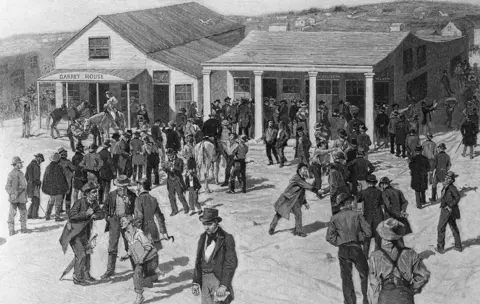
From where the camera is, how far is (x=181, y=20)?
11727 mm

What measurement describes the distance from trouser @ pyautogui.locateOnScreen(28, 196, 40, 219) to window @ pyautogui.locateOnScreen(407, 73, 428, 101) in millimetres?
4775

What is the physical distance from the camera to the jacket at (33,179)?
11.6 metres

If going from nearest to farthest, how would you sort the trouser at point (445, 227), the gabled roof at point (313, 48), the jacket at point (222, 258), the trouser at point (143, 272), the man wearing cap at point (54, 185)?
the jacket at point (222, 258) → the trouser at point (143, 272) → the trouser at point (445, 227) → the gabled roof at point (313, 48) → the man wearing cap at point (54, 185)

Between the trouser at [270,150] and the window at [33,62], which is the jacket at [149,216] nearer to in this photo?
the trouser at [270,150]

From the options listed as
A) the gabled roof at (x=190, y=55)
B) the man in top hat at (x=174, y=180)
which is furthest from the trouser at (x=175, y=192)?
the gabled roof at (x=190, y=55)

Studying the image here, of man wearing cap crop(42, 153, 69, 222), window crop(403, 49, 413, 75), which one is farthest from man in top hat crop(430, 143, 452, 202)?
man wearing cap crop(42, 153, 69, 222)

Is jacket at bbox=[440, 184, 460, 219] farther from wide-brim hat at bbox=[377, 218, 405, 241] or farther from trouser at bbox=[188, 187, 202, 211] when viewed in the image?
trouser at bbox=[188, 187, 202, 211]

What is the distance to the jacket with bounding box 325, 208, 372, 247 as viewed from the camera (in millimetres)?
10062

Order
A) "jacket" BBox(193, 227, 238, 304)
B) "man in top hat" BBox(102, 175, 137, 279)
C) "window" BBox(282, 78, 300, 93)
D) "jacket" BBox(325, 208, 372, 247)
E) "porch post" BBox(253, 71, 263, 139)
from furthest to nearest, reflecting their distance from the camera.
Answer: "window" BBox(282, 78, 300, 93) → "porch post" BBox(253, 71, 263, 139) → "man in top hat" BBox(102, 175, 137, 279) → "jacket" BBox(325, 208, 372, 247) → "jacket" BBox(193, 227, 238, 304)

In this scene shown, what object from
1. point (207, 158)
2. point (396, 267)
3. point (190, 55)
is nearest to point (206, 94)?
point (190, 55)

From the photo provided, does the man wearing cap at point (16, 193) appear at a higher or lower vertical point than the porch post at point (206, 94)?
lower

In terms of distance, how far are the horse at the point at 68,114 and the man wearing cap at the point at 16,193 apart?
24.2 inches

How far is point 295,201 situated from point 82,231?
2.45m

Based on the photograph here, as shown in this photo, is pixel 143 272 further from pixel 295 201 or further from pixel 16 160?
pixel 16 160
